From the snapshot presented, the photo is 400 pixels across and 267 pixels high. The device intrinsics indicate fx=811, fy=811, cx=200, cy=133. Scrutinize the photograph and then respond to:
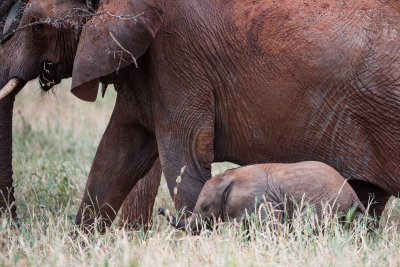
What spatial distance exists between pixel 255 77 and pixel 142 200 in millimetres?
1700

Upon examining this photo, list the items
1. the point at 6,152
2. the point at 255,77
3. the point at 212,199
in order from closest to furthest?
the point at 212,199, the point at 255,77, the point at 6,152

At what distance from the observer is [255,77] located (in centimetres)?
491

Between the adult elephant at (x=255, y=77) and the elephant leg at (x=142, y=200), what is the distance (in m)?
1.19

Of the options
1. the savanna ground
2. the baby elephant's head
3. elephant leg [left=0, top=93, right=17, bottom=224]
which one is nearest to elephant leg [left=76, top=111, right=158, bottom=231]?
the savanna ground

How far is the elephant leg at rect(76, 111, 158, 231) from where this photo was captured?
18.1ft

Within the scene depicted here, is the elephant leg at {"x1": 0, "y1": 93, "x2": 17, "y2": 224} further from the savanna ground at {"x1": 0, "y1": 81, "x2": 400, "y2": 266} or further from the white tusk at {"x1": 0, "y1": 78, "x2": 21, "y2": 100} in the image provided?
the savanna ground at {"x1": 0, "y1": 81, "x2": 400, "y2": 266}

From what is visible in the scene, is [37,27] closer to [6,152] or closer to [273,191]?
[6,152]

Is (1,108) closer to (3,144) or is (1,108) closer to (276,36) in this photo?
(3,144)

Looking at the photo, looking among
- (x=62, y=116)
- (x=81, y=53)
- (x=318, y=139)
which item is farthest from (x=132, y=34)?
(x=62, y=116)

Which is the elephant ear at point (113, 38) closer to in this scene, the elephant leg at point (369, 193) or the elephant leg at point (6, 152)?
the elephant leg at point (6, 152)

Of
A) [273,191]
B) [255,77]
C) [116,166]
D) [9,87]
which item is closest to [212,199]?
[273,191]

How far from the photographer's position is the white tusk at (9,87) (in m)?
5.09

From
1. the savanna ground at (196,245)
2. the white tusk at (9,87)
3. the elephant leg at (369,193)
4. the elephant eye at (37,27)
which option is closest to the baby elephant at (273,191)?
the savanna ground at (196,245)

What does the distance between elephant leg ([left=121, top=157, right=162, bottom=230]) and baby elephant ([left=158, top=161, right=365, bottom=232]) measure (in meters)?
1.41
